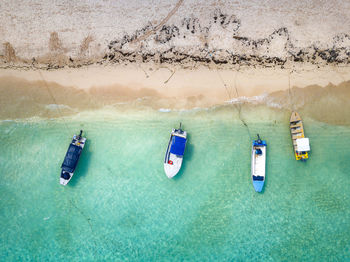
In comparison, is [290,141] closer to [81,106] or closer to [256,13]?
[256,13]

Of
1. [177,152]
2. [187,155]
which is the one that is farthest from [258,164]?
[177,152]

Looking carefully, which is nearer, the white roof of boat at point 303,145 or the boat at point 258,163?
the white roof of boat at point 303,145

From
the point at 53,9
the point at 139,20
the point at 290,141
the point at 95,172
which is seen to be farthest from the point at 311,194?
the point at 53,9

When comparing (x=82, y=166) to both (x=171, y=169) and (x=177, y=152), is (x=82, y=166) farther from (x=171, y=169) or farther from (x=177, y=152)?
(x=177, y=152)

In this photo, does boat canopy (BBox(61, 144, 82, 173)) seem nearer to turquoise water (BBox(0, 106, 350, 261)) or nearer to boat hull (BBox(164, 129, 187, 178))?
turquoise water (BBox(0, 106, 350, 261))

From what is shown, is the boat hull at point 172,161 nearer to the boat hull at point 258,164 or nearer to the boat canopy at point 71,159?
the boat hull at point 258,164

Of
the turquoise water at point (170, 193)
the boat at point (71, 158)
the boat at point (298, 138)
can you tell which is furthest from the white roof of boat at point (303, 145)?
the boat at point (71, 158)
